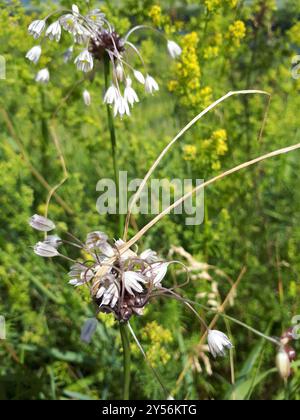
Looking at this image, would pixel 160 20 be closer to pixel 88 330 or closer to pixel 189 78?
pixel 189 78

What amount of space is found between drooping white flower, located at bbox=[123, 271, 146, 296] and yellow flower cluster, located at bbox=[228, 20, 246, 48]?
3.67ft

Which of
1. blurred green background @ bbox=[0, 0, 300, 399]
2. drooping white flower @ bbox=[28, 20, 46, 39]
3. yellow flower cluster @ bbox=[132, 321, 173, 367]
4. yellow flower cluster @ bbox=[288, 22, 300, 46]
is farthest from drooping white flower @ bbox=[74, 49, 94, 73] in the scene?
yellow flower cluster @ bbox=[288, 22, 300, 46]

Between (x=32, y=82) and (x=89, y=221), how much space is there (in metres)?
0.58

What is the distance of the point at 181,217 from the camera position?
1.98 meters

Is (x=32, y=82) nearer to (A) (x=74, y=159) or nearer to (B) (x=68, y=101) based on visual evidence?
(B) (x=68, y=101)

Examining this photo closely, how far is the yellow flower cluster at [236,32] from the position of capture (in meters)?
1.74

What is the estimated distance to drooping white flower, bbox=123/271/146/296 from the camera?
2.89ft

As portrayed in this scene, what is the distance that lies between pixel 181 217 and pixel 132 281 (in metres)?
1.11

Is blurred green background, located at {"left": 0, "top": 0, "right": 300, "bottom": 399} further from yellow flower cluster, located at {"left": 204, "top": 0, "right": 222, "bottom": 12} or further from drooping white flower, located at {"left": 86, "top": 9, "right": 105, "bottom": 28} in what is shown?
drooping white flower, located at {"left": 86, "top": 9, "right": 105, "bottom": 28}

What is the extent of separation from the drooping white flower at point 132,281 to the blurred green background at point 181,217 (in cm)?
66

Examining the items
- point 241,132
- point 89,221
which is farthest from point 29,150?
point 241,132

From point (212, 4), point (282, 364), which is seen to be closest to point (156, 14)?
point (212, 4)

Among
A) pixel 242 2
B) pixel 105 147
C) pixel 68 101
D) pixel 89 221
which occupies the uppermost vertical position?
pixel 242 2

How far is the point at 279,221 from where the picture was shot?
7.18ft
